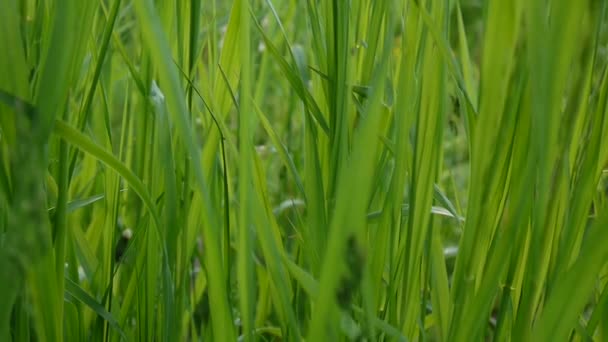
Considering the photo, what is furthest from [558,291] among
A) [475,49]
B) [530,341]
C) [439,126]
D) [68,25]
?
[475,49]

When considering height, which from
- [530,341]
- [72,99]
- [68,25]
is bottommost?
[530,341]

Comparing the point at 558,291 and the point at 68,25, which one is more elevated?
the point at 68,25

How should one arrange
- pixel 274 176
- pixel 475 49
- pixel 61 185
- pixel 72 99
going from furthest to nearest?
pixel 475 49
pixel 274 176
pixel 72 99
pixel 61 185

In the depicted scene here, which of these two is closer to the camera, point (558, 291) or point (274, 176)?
point (558, 291)

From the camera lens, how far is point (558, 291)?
42 cm

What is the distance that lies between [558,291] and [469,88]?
35 centimetres

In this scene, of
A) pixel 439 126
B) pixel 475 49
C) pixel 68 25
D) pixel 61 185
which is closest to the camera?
pixel 68 25

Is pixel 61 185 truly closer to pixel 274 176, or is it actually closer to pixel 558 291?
pixel 558 291

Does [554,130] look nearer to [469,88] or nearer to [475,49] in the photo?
[469,88]

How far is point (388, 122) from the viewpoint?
0.64 metres

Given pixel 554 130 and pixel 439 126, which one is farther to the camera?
pixel 439 126

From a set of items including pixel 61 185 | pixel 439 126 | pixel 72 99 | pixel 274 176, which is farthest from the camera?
pixel 274 176

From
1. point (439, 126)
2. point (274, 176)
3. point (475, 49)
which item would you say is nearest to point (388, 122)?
point (439, 126)

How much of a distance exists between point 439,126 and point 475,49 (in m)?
1.67
